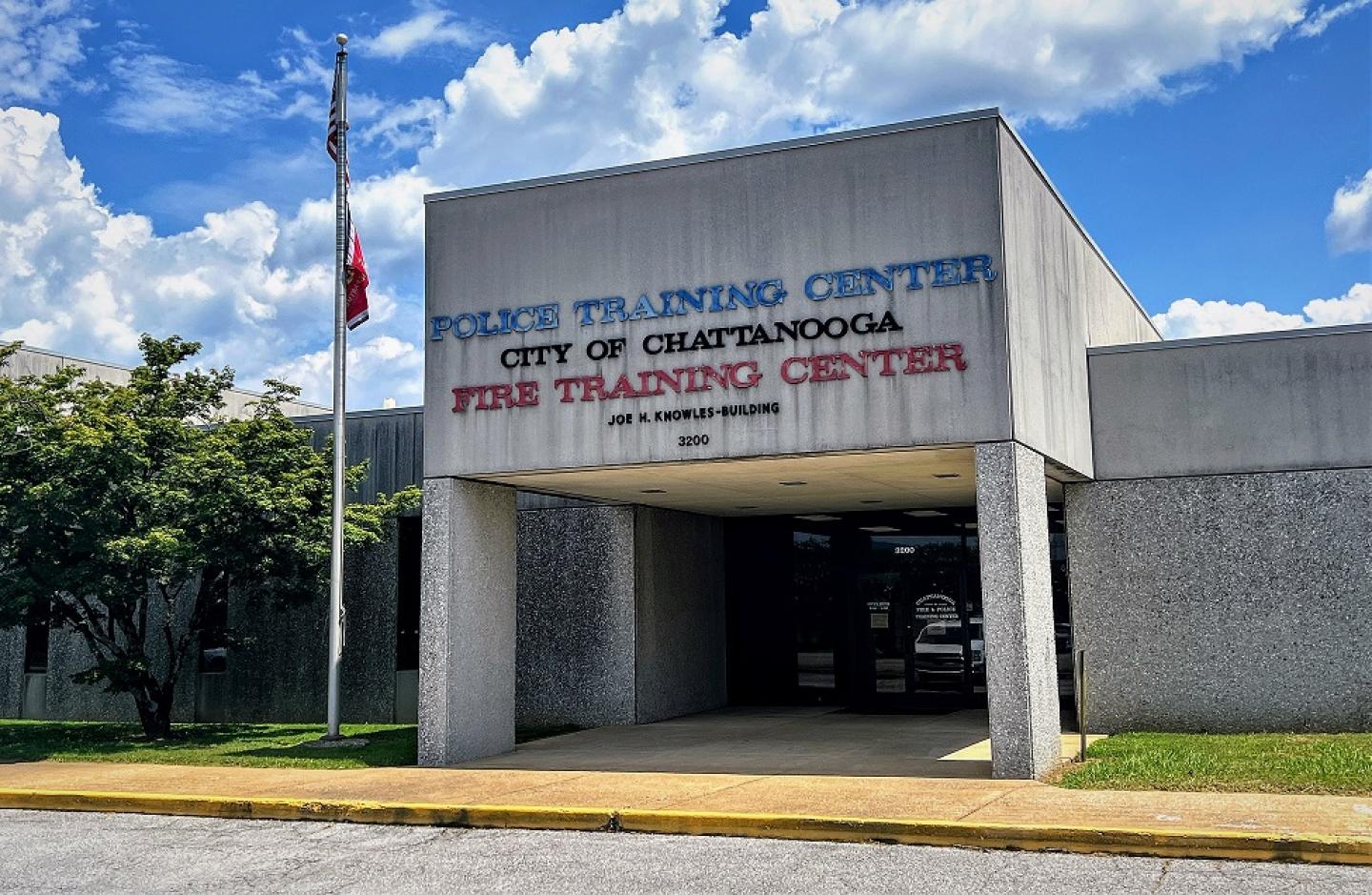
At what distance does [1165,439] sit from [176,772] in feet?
41.7

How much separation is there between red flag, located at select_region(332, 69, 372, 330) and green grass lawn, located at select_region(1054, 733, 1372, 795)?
10.7 m

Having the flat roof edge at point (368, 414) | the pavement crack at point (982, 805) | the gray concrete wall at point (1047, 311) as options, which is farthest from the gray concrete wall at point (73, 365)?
the pavement crack at point (982, 805)

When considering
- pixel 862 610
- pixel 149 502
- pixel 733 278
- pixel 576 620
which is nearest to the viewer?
pixel 733 278

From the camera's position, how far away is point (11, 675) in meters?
23.6

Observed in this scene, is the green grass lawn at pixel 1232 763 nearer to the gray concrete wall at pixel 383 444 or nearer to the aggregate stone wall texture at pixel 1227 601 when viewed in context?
the aggregate stone wall texture at pixel 1227 601

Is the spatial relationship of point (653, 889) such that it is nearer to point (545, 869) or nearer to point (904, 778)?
point (545, 869)

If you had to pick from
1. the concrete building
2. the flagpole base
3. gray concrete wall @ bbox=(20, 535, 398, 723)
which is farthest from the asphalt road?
gray concrete wall @ bbox=(20, 535, 398, 723)

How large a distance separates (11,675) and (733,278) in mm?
16728

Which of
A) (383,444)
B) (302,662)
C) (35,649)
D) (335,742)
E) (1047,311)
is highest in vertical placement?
(1047,311)

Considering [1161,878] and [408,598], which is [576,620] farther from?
[1161,878]

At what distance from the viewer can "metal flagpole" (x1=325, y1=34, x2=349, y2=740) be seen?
56.2ft

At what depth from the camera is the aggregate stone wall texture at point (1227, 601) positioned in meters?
16.2

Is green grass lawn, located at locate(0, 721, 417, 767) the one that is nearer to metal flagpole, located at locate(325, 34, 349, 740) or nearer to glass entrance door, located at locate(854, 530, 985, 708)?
metal flagpole, located at locate(325, 34, 349, 740)

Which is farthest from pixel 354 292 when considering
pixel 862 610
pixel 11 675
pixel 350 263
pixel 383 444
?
pixel 11 675
